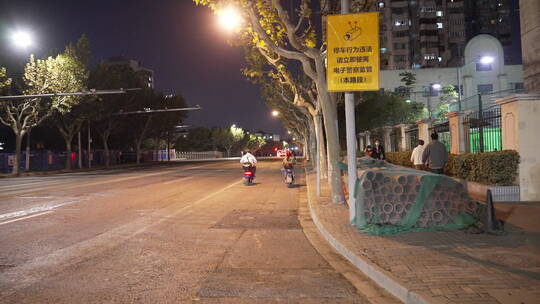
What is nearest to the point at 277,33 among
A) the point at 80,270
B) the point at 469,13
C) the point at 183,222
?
the point at 183,222

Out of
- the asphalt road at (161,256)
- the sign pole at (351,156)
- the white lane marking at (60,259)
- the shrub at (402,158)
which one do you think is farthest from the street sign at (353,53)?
the shrub at (402,158)

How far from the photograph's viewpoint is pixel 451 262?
5.93 metres

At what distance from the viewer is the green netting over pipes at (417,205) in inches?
318

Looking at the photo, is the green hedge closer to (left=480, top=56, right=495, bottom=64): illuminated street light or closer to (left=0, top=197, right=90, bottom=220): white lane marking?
(left=0, top=197, right=90, bottom=220): white lane marking

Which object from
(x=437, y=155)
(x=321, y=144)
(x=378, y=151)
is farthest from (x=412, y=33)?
(x=437, y=155)

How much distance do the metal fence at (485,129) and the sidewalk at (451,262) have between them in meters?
4.94

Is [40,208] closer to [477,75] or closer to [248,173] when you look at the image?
[248,173]

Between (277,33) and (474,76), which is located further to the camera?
(474,76)

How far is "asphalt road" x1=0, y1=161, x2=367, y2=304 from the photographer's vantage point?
17.5ft

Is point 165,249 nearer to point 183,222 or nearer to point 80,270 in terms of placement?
point 80,270

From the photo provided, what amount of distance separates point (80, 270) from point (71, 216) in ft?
17.6

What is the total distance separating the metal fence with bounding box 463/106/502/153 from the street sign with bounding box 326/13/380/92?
5950 millimetres

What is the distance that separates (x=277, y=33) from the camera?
15156mm

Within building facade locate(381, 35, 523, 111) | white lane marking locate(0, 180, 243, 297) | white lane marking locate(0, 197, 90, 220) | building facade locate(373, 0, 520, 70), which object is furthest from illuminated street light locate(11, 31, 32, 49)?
building facade locate(373, 0, 520, 70)
